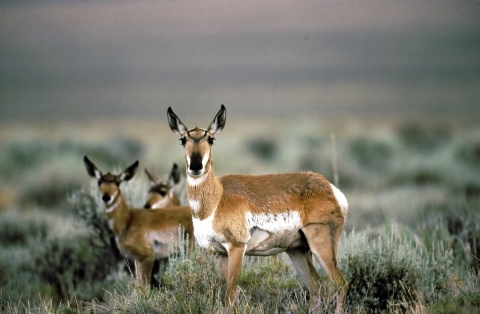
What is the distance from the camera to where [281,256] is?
405 inches

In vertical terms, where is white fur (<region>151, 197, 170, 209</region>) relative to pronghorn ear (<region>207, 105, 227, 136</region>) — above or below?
below

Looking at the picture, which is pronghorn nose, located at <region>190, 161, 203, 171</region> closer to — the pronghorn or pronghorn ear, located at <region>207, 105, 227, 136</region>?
pronghorn ear, located at <region>207, 105, 227, 136</region>

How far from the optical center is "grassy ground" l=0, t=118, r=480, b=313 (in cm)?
783

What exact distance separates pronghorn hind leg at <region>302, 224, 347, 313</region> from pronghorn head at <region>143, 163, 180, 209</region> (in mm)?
4637

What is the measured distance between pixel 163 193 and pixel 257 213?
466 cm

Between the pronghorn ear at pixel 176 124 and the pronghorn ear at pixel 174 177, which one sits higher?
the pronghorn ear at pixel 176 124

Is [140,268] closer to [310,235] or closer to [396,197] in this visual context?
[310,235]

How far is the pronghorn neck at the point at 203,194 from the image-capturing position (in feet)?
25.0

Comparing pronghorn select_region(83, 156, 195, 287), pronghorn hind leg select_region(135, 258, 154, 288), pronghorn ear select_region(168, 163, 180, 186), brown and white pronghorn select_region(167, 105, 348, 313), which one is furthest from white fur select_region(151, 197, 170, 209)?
brown and white pronghorn select_region(167, 105, 348, 313)

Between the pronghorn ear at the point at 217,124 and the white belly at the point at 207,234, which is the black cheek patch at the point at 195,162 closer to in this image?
the pronghorn ear at the point at 217,124

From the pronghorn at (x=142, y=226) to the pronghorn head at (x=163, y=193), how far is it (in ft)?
4.37

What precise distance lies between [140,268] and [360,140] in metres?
22.4

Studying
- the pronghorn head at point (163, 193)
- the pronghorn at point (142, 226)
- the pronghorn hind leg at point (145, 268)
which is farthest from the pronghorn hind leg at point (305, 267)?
the pronghorn head at point (163, 193)

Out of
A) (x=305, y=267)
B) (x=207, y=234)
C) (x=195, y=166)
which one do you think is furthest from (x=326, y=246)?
(x=195, y=166)
